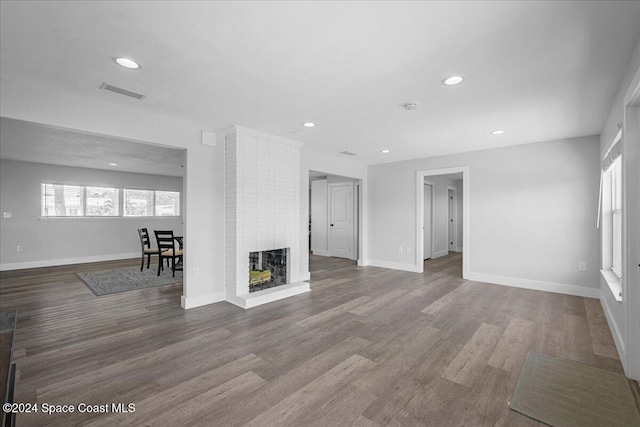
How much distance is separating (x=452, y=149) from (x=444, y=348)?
12.0 feet

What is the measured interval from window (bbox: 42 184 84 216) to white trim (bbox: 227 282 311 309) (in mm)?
5916

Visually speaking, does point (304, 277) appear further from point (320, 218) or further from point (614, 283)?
point (614, 283)

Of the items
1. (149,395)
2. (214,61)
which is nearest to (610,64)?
(214,61)

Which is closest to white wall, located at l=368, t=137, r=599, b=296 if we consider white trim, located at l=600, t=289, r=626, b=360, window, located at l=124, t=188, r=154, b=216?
white trim, located at l=600, t=289, r=626, b=360

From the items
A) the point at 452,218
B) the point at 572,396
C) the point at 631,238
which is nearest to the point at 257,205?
the point at 572,396

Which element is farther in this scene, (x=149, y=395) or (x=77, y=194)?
(x=77, y=194)

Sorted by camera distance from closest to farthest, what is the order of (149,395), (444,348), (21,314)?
1. (149,395)
2. (444,348)
3. (21,314)

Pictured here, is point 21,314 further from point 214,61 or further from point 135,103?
point 214,61

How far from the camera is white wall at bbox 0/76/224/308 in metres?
2.74

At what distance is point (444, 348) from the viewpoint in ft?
8.96

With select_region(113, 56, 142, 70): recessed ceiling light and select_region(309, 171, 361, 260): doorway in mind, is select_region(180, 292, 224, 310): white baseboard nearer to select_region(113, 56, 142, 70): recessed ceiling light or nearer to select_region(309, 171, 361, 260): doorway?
select_region(113, 56, 142, 70): recessed ceiling light

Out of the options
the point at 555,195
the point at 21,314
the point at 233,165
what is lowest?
the point at 21,314

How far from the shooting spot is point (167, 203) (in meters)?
9.08

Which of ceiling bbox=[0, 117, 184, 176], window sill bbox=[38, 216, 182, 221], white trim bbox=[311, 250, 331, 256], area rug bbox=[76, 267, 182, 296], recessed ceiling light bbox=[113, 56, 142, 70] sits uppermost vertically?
recessed ceiling light bbox=[113, 56, 142, 70]
